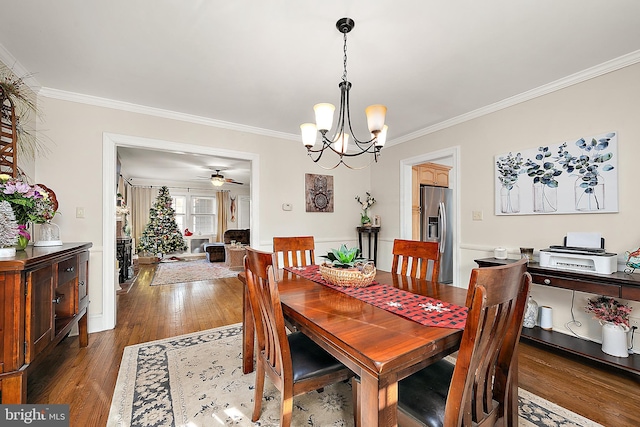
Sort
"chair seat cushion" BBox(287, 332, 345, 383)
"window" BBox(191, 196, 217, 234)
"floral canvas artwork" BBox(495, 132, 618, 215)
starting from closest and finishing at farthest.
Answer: "chair seat cushion" BBox(287, 332, 345, 383), "floral canvas artwork" BBox(495, 132, 618, 215), "window" BBox(191, 196, 217, 234)

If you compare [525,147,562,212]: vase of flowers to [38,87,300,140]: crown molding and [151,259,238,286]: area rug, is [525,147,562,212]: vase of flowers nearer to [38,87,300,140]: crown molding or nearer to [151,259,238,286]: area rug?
[38,87,300,140]: crown molding

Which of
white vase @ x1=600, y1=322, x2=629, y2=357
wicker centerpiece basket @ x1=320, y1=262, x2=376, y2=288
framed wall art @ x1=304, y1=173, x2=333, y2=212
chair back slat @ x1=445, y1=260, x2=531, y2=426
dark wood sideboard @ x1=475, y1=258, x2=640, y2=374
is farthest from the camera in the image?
framed wall art @ x1=304, y1=173, x2=333, y2=212

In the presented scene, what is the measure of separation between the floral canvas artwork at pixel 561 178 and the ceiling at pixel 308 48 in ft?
2.05

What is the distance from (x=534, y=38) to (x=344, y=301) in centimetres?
225

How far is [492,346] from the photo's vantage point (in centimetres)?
100

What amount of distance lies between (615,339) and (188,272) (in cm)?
645

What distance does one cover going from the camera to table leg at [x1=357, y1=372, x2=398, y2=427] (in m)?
0.88

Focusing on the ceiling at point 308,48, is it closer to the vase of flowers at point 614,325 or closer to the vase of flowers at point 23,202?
the vase of flowers at point 23,202

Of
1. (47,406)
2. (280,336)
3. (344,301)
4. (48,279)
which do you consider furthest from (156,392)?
(344,301)

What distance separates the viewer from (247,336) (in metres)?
2.04

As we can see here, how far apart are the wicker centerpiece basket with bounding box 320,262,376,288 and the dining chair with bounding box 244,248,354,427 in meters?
0.39

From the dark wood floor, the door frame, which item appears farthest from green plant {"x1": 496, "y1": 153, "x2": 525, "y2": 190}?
the dark wood floor

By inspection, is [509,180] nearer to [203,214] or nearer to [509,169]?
[509,169]

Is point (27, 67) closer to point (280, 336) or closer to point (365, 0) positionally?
point (365, 0)
